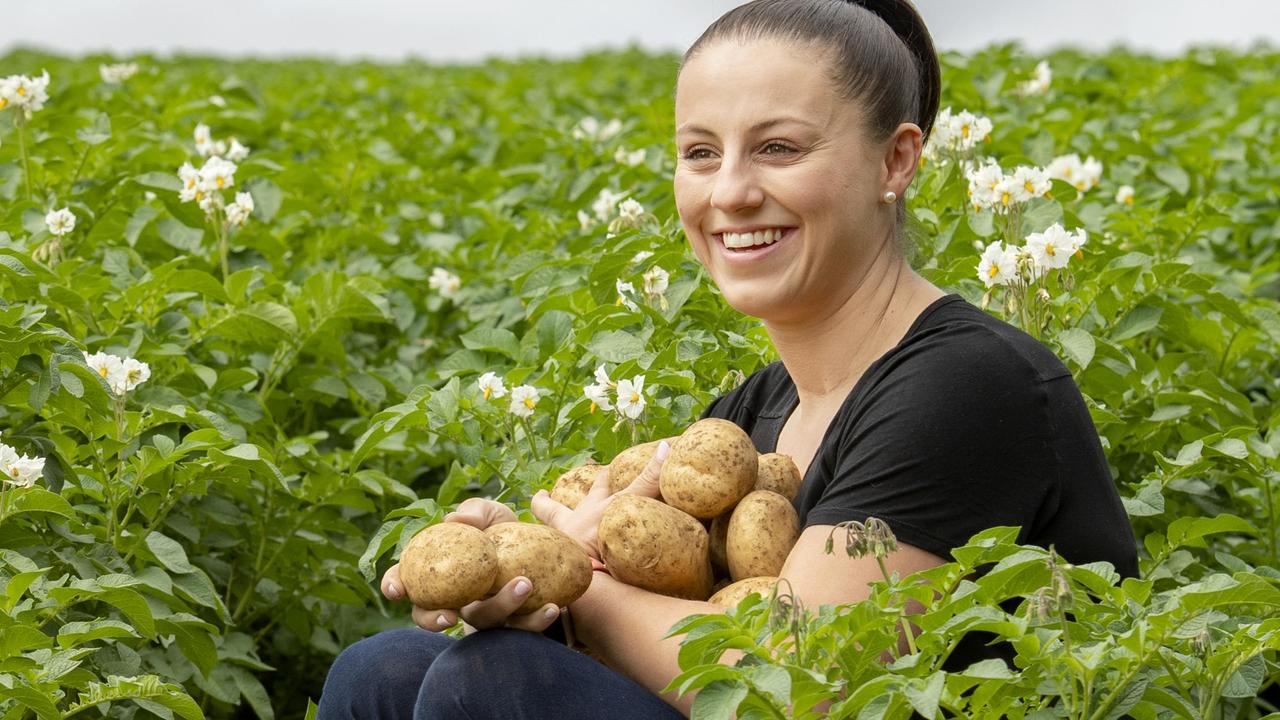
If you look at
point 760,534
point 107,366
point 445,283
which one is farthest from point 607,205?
point 760,534

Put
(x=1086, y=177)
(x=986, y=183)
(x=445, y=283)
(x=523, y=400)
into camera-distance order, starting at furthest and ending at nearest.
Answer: (x=445, y=283), (x=1086, y=177), (x=986, y=183), (x=523, y=400)

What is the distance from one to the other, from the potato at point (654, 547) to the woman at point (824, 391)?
1.5 inches

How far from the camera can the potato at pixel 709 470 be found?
218 centimetres

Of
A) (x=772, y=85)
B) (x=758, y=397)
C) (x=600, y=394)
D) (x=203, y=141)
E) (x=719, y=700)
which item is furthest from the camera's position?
(x=203, y=141)

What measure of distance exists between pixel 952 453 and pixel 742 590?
32 cm

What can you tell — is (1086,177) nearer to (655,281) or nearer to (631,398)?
(655,281)

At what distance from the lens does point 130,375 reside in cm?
304

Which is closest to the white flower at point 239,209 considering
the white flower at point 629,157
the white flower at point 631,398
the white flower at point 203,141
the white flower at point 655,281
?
the white flower at point 203,141

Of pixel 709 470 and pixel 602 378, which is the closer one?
pixel 709 470

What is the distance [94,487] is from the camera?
296 centimetres

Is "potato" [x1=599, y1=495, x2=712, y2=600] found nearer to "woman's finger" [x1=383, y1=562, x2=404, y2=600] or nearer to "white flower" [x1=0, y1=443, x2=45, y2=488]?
"woman's finger" [x1=383, y1=562, x2=404, y2=600]

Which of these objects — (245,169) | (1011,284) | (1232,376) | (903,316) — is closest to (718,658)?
(903,316)

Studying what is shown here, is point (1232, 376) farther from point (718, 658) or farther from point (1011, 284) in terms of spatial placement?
point (718, 658)

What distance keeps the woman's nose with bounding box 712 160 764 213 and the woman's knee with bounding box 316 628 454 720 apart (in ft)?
2.51
